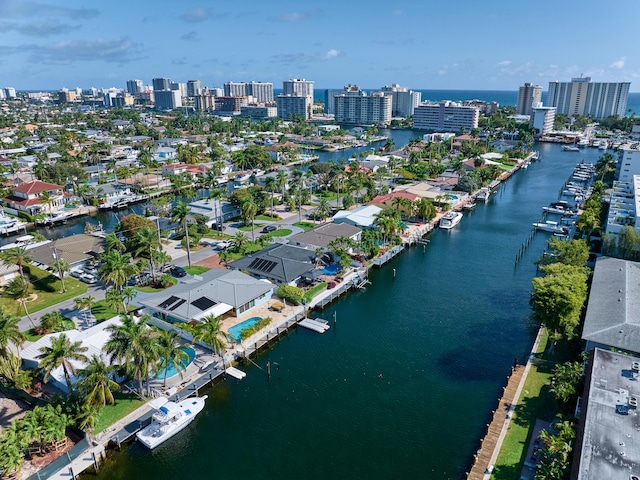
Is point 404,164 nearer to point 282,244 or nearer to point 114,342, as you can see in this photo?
point 282,244

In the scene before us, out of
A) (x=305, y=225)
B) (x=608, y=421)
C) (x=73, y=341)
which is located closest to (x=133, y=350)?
(x=73, y=341)

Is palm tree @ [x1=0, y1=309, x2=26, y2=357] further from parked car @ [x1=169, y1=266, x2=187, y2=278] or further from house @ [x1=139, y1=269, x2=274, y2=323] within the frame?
parked car @ [x1=169, y1=266, x2=187, y2=278]

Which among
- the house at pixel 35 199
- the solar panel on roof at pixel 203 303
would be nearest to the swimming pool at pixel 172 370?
the solar panel on roof at pixel 203 303

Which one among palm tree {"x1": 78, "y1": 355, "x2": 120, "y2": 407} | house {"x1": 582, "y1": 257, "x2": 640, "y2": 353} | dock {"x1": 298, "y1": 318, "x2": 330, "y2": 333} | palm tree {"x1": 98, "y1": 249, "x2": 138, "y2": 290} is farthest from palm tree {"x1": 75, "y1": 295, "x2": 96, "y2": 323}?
house {"x1": 582, "y1": 257, "x2": 640, "y2": 353}

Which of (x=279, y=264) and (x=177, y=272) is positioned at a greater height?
(x=279, y=264)

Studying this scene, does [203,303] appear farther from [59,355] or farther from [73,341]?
[59,355]

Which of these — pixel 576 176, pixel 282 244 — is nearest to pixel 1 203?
pixel 282 244
